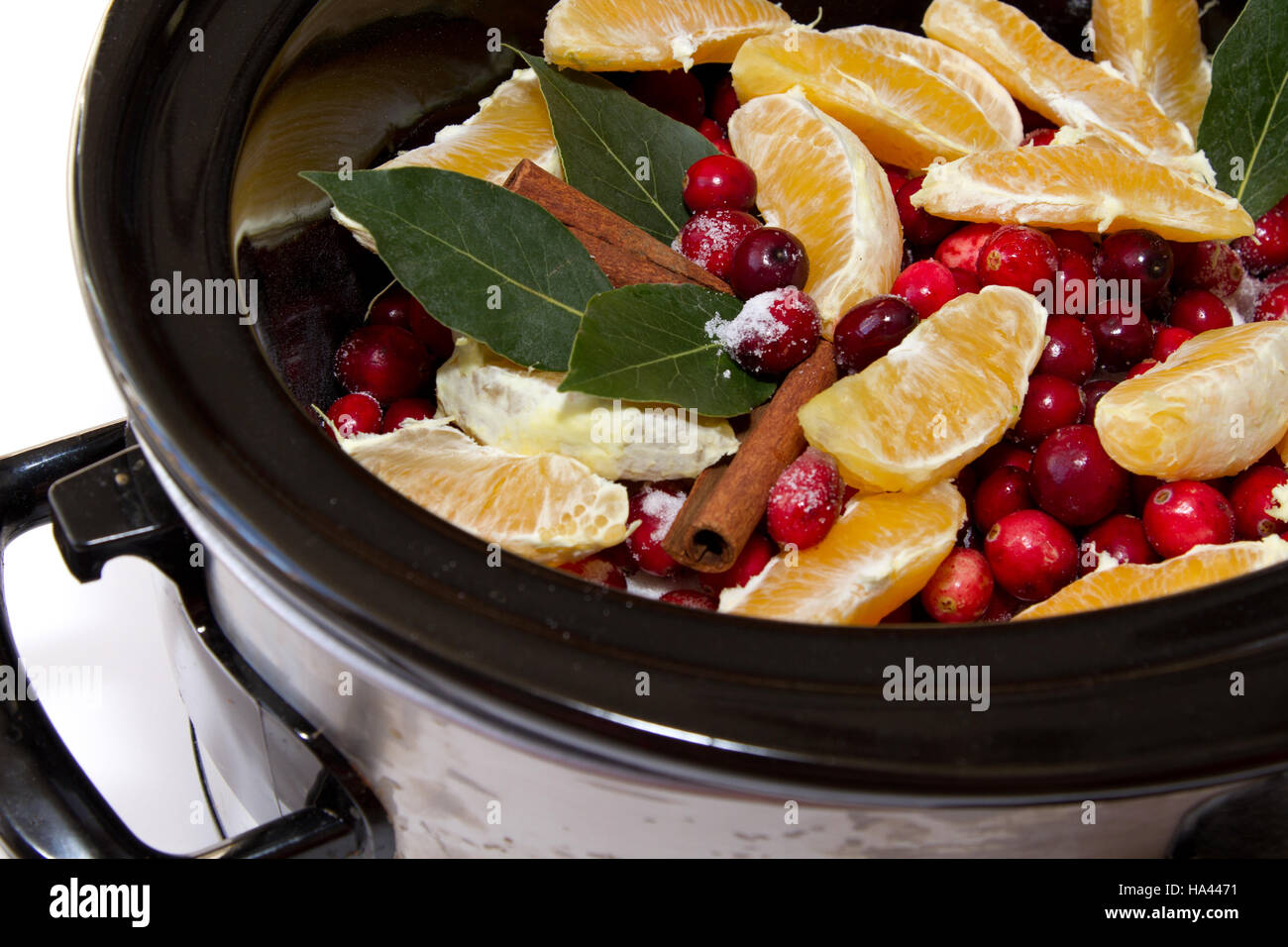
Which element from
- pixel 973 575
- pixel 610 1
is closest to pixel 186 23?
pixel 610 1

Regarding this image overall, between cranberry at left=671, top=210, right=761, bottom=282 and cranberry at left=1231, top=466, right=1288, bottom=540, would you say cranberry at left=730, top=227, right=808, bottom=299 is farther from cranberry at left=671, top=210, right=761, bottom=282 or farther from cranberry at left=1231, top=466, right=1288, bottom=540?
cranberry at left=1231, top=466, right=1288, bottom=540

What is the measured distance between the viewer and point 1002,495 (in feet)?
3.81

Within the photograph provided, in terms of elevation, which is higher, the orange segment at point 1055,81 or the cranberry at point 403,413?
the orange segment at point 1055,81

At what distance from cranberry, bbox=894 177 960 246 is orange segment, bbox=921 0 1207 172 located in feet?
0.61

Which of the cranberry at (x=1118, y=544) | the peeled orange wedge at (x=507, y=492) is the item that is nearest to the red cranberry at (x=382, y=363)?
the peeled orange wedge at (x=507, y=492)

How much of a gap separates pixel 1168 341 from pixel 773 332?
464 mm

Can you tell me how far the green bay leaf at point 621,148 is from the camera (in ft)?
4.13

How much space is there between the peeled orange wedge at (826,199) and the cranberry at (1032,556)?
10.3 inches

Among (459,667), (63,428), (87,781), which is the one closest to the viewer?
(459,667)

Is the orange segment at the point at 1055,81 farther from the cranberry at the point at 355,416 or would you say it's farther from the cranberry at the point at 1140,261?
the cranberry at the point at 355,416

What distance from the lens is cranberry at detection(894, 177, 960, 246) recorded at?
4.37 feet

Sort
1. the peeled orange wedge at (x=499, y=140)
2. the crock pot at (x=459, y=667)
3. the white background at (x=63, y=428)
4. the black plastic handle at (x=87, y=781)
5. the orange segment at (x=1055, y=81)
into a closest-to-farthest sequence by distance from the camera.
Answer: the crock pot at (x=459, y=667) → the black plastic handle at (x=87, y=781) → the peeled orange wedge at (x=499, y=140) → the orange segment at (x=1055, y=81) → the white background at (x=63, y=428)

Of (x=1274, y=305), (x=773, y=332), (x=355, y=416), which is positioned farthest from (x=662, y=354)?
(x=1274, y=305)

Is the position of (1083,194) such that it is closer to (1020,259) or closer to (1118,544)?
(1020,259)
